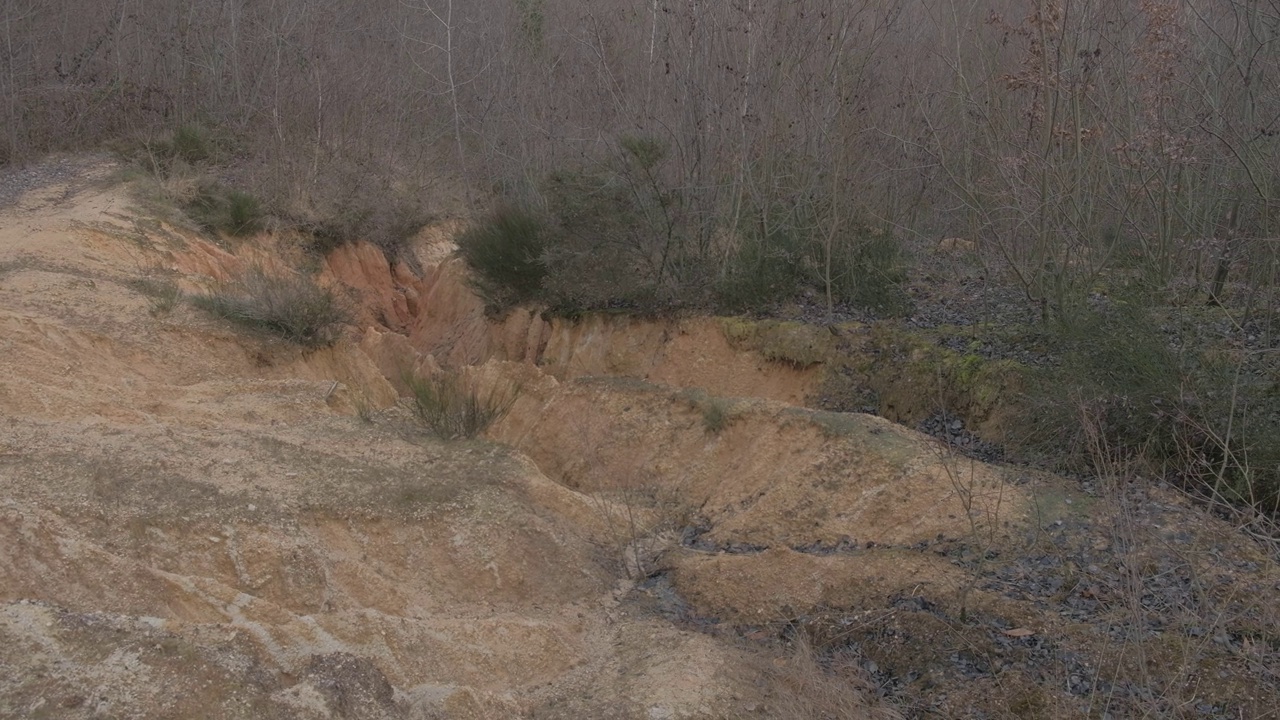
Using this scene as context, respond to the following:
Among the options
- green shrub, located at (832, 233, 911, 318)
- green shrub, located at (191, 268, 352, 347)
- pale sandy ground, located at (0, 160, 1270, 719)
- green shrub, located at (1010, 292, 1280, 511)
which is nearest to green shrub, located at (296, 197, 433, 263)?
green shrub, located at (191, 268, 352, 347)

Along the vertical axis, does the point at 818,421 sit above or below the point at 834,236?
below

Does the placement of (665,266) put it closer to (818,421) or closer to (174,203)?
(818,421)

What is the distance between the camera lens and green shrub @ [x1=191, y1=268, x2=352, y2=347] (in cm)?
1100

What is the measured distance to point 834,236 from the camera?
11.4m

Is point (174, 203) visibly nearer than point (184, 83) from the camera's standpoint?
Yes

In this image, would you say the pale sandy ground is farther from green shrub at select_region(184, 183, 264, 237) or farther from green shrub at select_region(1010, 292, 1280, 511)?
green shrub at select_region(184, 183, 264, 237)

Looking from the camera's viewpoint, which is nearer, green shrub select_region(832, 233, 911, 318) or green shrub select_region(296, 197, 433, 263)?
green shrub select_region(832, 233, 911, 318)

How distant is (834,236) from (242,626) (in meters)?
8.19

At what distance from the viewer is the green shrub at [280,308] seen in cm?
1100

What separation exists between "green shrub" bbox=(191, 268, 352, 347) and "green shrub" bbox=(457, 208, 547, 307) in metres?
2.07

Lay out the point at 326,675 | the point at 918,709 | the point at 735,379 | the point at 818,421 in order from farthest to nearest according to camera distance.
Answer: the point at 735,379 → the point at 818,421 → the point at 918,709 → the point at 326,675

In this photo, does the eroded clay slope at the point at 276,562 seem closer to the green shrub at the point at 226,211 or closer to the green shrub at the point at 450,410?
the green shrub at the point at 450,410

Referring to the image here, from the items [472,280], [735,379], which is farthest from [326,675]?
[472,280]

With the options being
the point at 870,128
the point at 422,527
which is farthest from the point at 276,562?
the point at 870,128
